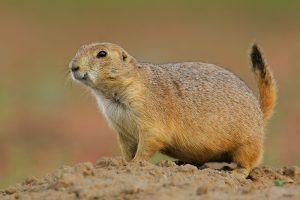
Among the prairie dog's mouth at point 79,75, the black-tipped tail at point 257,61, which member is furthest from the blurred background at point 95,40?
the black-tipped tail at point 257,61

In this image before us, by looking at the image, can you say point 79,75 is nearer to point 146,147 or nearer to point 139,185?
point 146,147

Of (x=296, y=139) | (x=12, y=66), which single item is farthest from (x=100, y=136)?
(x=12, y=66)

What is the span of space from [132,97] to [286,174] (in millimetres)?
1453

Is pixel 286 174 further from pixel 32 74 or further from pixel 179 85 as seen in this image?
pixel 32 74

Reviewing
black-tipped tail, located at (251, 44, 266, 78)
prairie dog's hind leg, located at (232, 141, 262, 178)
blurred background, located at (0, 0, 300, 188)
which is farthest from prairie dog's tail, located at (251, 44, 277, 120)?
blurred background, located at (0, 0, 300, 188)

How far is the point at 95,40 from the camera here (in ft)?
86.2

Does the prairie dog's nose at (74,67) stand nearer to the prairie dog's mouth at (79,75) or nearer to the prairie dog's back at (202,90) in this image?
the prairie dog's mouth at (79,75)

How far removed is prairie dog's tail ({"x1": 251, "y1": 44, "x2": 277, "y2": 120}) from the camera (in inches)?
390

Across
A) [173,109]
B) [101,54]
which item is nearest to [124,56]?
[101,54]

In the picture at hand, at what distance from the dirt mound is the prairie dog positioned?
685 mm

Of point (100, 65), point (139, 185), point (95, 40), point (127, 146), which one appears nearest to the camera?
point (139, 185)

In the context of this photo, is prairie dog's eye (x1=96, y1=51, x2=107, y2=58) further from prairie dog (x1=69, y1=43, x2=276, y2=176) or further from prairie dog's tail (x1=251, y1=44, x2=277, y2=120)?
prairie dog's tail (x1=251, y1=44, x2=277, y2=120)

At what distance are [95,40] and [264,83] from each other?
1651 cm

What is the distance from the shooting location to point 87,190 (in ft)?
24.2
